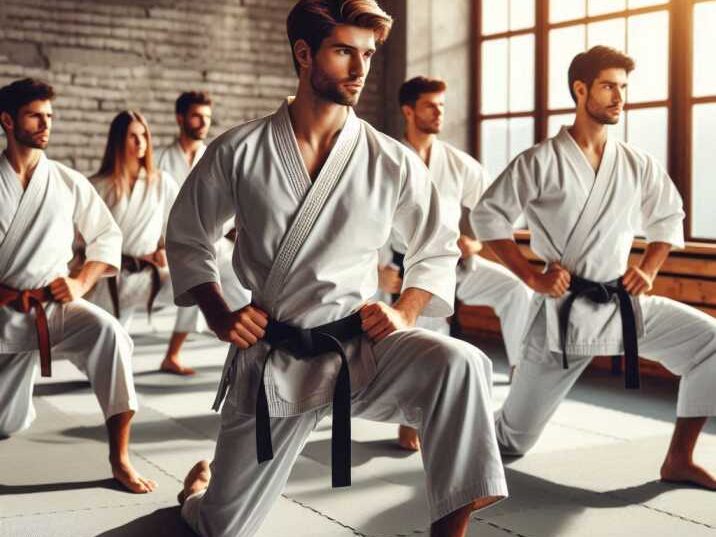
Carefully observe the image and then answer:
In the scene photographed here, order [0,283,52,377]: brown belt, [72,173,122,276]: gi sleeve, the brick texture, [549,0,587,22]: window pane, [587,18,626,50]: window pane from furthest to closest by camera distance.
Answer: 1. the brick texture
2. [549,0,587,22]: window pane
3. [587,18,626,50]: window pane
4. [72,173,122,276]: gi sleeve
5. [0,283,52,377]: brown belt

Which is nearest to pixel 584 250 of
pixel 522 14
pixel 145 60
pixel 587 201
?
pixel 587 201

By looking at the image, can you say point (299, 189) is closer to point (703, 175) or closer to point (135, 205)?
point (135, 205)

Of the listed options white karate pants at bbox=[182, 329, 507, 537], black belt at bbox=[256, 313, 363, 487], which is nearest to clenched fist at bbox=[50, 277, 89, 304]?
white karate pants at bbox=[182, 329, 507, 537]

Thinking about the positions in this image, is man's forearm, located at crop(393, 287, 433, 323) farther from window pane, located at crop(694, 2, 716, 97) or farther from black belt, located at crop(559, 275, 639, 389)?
window pane, located at crop(694, 2, 716, 97)

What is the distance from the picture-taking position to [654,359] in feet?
11.5

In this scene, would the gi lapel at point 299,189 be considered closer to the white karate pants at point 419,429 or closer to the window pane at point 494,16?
the white karate pants at point 419,429

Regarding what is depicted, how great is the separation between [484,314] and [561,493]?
3.46 m

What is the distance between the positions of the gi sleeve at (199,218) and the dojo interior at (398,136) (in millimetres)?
814

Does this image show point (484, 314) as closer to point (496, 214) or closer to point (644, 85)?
point (644, 85)

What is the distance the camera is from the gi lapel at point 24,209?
11.6 feet

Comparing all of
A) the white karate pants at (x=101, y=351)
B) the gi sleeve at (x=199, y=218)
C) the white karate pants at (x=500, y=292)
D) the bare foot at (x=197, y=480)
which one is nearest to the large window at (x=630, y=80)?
the white karate pants at (x=500, y=292)

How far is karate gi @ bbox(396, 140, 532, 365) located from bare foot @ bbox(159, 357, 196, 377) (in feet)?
4.75

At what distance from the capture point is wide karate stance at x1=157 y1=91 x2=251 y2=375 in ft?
17.1

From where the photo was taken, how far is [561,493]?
3.25 metres
